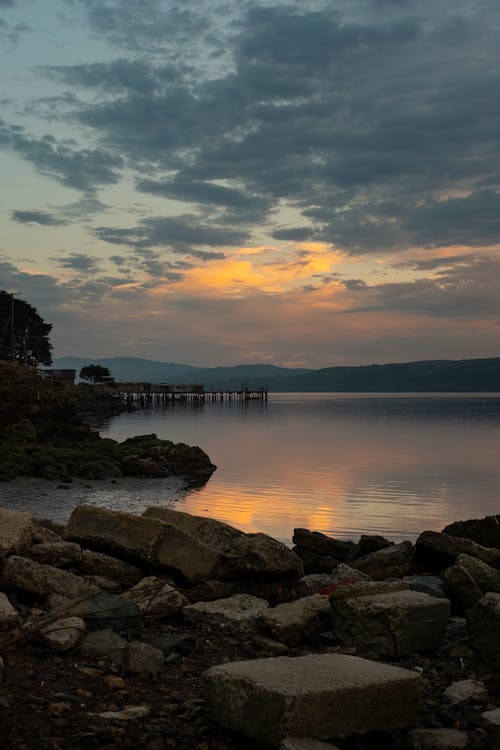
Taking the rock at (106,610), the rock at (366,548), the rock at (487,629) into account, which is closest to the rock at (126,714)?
the rock at (106,610)

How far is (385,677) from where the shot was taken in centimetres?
640

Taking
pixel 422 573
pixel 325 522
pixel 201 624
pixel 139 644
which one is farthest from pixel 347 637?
pixel 325 522

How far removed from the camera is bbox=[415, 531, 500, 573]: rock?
14.5 metres

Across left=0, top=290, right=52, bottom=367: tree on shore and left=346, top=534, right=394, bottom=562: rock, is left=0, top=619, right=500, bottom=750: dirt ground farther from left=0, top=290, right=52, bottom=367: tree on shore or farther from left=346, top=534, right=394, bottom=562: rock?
left=0, top=290, right=52, bottom=367: tree on shore

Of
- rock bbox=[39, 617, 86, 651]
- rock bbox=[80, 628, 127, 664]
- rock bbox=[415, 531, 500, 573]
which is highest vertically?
rock bbox=[39, 617, 86, 651]

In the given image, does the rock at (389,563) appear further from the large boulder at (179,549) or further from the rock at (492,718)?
the rock at (492,718)

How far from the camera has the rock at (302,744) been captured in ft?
18.8

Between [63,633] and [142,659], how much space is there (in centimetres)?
90

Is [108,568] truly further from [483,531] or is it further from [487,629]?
[483,531]

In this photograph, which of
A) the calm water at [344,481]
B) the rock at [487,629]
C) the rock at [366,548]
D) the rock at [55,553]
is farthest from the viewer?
the calm water at [344,481]

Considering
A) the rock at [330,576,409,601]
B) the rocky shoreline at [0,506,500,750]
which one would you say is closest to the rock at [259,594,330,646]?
the rocky shoreline at [0,506,500,750]

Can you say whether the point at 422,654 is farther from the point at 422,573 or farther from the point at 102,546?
the point at 422,573

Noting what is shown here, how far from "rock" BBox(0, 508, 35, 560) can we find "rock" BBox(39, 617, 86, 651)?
1.94 meters

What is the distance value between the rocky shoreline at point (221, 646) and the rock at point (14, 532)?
0.03m
